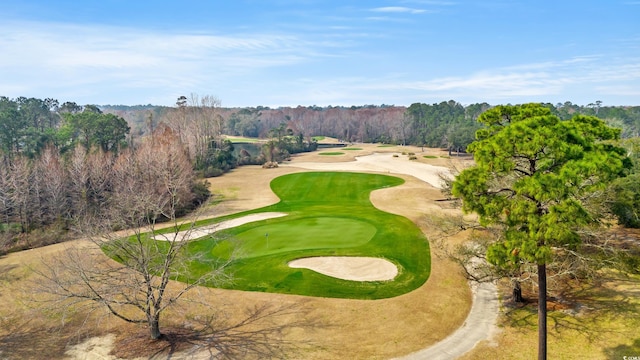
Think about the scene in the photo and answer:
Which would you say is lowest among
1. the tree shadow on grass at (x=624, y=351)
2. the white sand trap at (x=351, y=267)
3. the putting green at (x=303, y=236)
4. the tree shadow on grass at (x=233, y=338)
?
the tree shadow on grass at (x=233, y=338)

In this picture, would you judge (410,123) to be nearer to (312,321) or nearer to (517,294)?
(517,294)

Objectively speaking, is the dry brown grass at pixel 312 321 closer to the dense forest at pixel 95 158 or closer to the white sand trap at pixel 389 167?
the dense forest at pixel 95 158

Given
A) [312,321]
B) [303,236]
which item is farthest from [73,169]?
[312,321]

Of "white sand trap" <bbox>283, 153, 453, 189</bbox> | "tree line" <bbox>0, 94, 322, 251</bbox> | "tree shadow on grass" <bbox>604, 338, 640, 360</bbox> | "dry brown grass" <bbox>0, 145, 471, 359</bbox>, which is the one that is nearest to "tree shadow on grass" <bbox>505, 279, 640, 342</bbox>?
"tree shadow on grass" <bbox>604, 338, 640, 360</bbox>

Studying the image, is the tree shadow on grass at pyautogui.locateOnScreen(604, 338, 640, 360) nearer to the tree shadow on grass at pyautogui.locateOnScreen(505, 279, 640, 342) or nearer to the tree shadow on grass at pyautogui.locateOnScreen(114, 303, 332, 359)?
the tree shadow on grass at pyautogui.locateOnScreen(505, 279, 640, 342)

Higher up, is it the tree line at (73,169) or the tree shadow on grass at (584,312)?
the tree line at (73,169)

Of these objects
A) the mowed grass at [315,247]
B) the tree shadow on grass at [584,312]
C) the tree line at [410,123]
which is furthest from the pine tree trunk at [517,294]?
the tree line at [410,123]

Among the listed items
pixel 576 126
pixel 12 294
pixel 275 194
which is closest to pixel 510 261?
pixel 576 126
